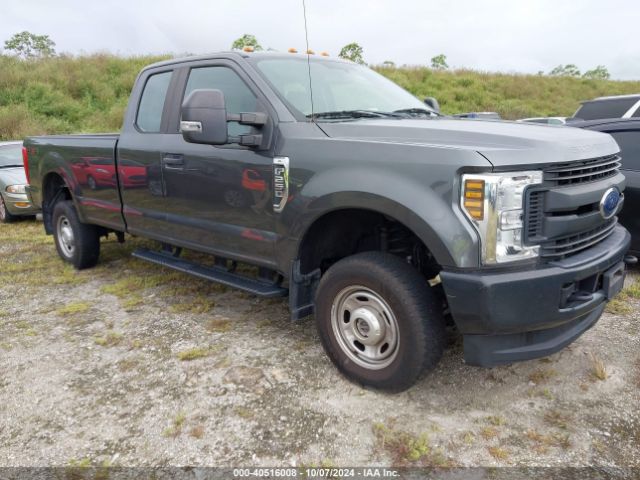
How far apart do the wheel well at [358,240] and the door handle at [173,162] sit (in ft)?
4.14

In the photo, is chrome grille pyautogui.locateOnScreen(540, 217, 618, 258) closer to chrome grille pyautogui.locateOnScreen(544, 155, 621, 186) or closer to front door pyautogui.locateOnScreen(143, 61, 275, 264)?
chrome grille pyautogui.locateOnScreen(544, 155, 621, 186)

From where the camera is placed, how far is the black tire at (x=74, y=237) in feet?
18.1

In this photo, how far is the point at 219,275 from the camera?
159 inches

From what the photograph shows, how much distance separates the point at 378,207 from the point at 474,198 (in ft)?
1.66

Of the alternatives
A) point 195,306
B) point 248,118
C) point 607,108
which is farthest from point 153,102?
point 607,108

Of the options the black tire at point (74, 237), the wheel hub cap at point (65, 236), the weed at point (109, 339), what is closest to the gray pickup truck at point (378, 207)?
the weed at point (109, 339)

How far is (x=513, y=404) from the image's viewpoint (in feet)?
9.57

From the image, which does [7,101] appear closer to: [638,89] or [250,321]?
[250,321]

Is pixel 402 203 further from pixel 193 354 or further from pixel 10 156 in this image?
pixel 10 156

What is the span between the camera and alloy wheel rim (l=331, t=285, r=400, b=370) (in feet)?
9.58

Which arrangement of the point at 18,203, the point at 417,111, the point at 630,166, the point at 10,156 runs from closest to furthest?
the point at 417,111
the point at 630,166
the point at 18,203
the point at 10,156

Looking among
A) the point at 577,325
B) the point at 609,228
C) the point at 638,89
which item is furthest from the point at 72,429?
the point at 638,89

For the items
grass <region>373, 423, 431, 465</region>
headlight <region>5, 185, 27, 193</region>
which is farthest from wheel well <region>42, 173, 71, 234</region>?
grass <region>373, 423, 431, 465</region>

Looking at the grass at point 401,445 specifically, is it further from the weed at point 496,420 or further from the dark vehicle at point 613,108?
the dark vehicle at point 613,108
